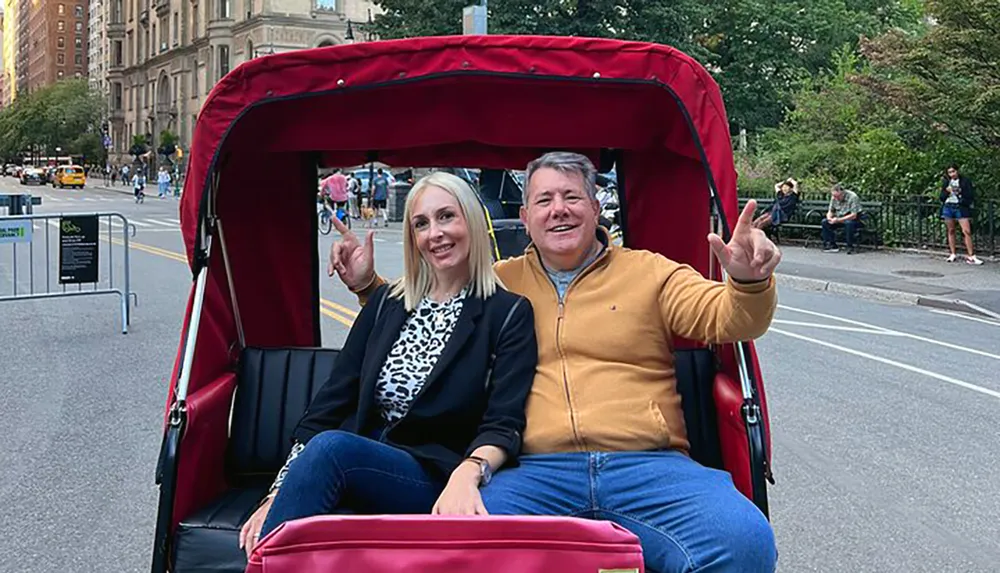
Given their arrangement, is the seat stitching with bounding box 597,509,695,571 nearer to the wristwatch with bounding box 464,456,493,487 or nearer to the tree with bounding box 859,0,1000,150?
the wristwatch with bounding box 464,456,493,487

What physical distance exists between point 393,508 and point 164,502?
33.0 inches

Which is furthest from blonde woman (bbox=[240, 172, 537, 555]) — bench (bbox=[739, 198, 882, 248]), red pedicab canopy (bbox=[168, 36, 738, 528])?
bench (bbox=[739, 198, 882, 248])

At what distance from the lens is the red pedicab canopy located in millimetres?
3893

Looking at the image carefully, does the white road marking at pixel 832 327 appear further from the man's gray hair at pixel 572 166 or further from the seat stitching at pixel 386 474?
the seat stitching at pixel 386 474

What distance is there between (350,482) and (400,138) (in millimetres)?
1943

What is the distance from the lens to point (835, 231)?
71.2 feet

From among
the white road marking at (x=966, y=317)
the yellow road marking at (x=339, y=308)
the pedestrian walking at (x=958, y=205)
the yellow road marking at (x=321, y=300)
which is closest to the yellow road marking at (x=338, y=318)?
the yellow road marking at (x=321, y=300)

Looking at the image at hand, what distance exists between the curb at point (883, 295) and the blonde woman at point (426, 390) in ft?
38.5

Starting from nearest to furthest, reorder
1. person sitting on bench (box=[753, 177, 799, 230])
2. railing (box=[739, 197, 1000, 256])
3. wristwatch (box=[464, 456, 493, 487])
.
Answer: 1. wristwatch (box=[464, 456, 493, 487])
2. railing (box=[739, 197, 1000, 256])
3. person sitting on bench (box=[753, 177, 799, 230])

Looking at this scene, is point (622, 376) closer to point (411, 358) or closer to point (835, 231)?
point (411, 358)

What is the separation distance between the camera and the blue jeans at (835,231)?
21141 mm

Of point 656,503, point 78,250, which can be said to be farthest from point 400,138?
point 78,250

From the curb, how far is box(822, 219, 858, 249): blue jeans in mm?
4091

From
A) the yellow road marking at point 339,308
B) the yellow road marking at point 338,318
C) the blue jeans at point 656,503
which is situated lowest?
the yellow road marking at point 338,318
